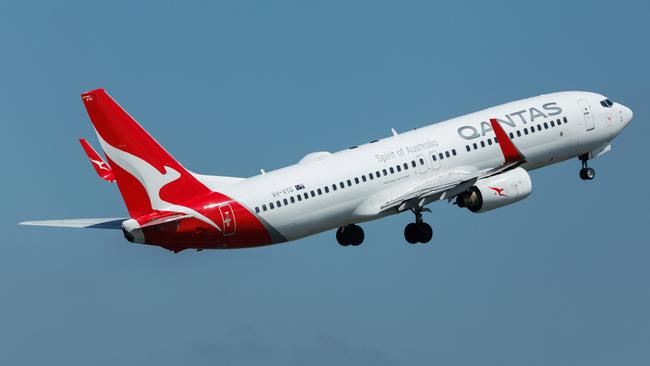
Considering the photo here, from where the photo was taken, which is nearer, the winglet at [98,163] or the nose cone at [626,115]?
the nose cone at [626,115]

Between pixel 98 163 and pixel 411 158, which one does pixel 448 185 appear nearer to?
pixel 411 158

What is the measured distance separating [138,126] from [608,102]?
102 ft

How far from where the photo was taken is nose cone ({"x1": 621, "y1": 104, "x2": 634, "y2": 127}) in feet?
331

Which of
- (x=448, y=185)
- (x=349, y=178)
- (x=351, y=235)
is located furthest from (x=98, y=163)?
(x=448, y=185)

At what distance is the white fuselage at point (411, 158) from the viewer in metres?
87.2

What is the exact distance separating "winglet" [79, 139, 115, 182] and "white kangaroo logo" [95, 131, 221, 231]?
20.3 m

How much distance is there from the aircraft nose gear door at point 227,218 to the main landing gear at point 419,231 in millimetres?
11592

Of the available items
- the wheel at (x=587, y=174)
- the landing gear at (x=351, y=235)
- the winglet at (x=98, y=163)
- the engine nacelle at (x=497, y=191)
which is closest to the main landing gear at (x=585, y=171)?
the wheel at (x=587, y=174)

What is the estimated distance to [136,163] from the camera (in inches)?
3295

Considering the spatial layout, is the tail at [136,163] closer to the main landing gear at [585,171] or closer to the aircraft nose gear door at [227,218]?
the aircraft nose gear door at [227,218]

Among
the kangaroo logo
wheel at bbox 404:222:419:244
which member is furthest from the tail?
the kangaroo logo

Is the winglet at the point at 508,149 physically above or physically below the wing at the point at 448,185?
above

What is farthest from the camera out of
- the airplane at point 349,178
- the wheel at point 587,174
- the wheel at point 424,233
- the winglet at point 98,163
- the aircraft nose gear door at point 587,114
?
the winglet at point 98,163

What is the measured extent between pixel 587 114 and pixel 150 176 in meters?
28.1
